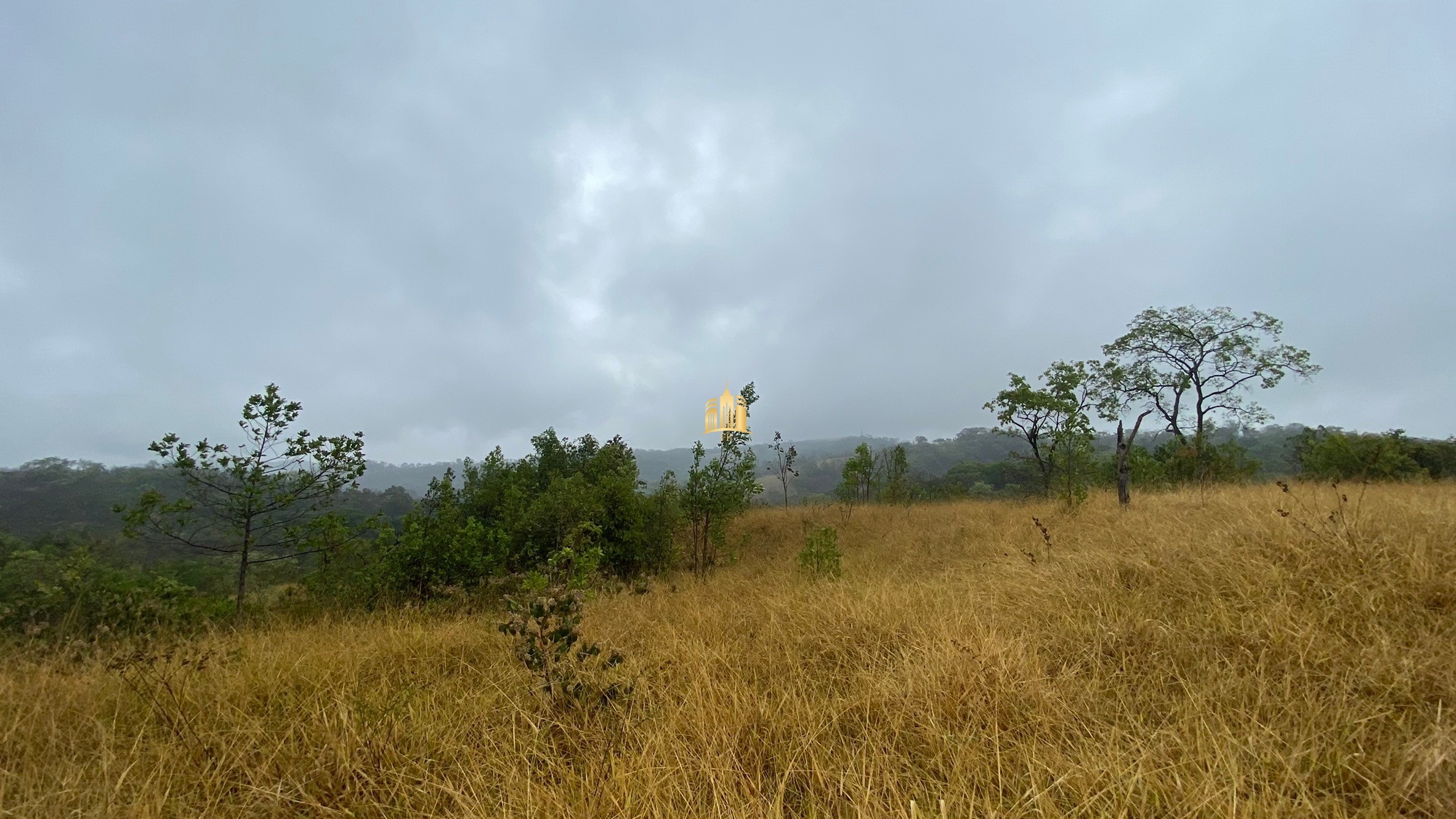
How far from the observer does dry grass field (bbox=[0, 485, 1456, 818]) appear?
6.05 ft

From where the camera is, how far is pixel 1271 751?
1.86 metres

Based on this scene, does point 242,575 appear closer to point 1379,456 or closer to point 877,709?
point 877,709

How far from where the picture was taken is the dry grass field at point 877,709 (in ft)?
6.05

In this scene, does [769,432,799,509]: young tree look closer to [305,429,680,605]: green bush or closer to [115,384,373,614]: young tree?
[305,429,680,605]: green bush

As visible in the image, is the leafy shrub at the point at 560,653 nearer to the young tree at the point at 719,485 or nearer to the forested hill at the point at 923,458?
the young tree at the point at 719,485

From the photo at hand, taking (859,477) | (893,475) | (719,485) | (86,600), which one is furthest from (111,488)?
(893,475)

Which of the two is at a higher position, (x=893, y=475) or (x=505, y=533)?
(x=893, y=475)

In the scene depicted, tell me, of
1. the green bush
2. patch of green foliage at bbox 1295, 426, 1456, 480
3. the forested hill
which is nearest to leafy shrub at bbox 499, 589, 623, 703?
the green bush

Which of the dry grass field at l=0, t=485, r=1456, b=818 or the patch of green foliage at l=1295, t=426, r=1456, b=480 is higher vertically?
the patch of green foliage at l=1295, t=426, r=1456, b=480

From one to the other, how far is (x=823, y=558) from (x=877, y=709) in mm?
3755

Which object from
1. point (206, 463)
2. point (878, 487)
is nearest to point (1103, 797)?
point (206, 463)

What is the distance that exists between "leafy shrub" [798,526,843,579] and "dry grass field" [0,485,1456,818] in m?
1.72

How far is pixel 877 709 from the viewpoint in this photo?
2541 millimetres

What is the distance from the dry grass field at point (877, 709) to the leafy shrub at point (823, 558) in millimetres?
1724
